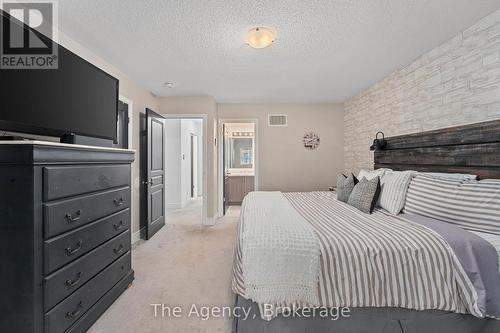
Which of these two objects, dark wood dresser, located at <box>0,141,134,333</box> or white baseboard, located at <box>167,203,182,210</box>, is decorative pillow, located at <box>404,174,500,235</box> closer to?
dark wood dresser, located at <box>0,141,134,333</box>

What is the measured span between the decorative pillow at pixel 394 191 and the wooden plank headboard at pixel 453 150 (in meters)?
0.34

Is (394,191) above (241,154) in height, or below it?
below

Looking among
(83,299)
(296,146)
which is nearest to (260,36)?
(83,299)

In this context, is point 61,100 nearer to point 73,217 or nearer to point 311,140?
point 73,217

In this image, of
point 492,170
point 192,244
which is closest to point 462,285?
point 492,170

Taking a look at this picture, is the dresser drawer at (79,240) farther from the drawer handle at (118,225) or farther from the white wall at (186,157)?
the white wall at (186,157)

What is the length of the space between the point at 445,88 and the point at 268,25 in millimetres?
1902

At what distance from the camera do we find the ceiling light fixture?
Answer: 6.81ft

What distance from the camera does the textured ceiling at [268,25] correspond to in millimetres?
1793

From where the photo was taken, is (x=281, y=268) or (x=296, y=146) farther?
(x=296, y=146)

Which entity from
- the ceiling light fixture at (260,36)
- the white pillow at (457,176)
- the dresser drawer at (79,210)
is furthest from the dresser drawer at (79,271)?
the white pillow at (457,176)

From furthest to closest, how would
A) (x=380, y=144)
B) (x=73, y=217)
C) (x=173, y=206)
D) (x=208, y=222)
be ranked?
(x=173, y=206)
(x=208, y=222)
(x=380, y=144)
(x=73, y=217)

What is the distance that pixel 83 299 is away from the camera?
5.26 feet

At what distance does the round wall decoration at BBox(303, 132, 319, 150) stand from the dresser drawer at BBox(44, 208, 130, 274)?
12.5 feet
